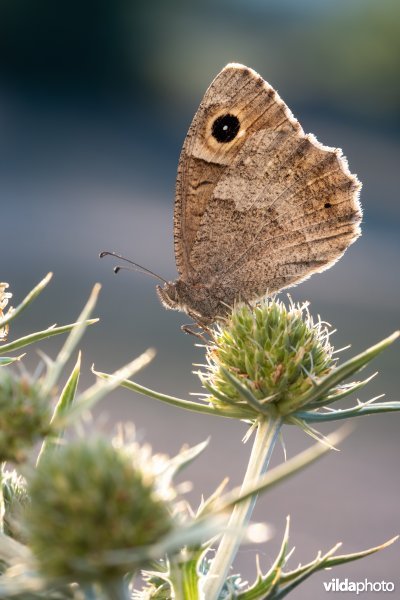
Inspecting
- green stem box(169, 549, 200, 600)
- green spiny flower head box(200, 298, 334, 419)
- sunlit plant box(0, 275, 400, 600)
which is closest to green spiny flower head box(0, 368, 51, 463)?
sunlit plant box(0, 275, 400, 600)

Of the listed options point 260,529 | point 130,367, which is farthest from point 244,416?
point 260,529

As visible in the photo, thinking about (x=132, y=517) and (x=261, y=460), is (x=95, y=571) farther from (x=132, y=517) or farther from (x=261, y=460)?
(x=261, y=460)

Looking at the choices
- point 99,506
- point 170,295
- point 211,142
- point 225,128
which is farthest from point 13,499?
point 225,128

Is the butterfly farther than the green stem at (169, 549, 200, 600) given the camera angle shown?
Yes

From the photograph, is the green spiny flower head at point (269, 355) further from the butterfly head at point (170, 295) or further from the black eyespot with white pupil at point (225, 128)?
the black eyespot with white pupil at point (225, 128)

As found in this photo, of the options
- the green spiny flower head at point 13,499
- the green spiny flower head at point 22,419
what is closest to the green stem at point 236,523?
the green spiny flower head at point 22,419

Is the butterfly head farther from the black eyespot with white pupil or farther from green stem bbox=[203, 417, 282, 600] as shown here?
green stem bbox=[203, 417, 282, 600]
